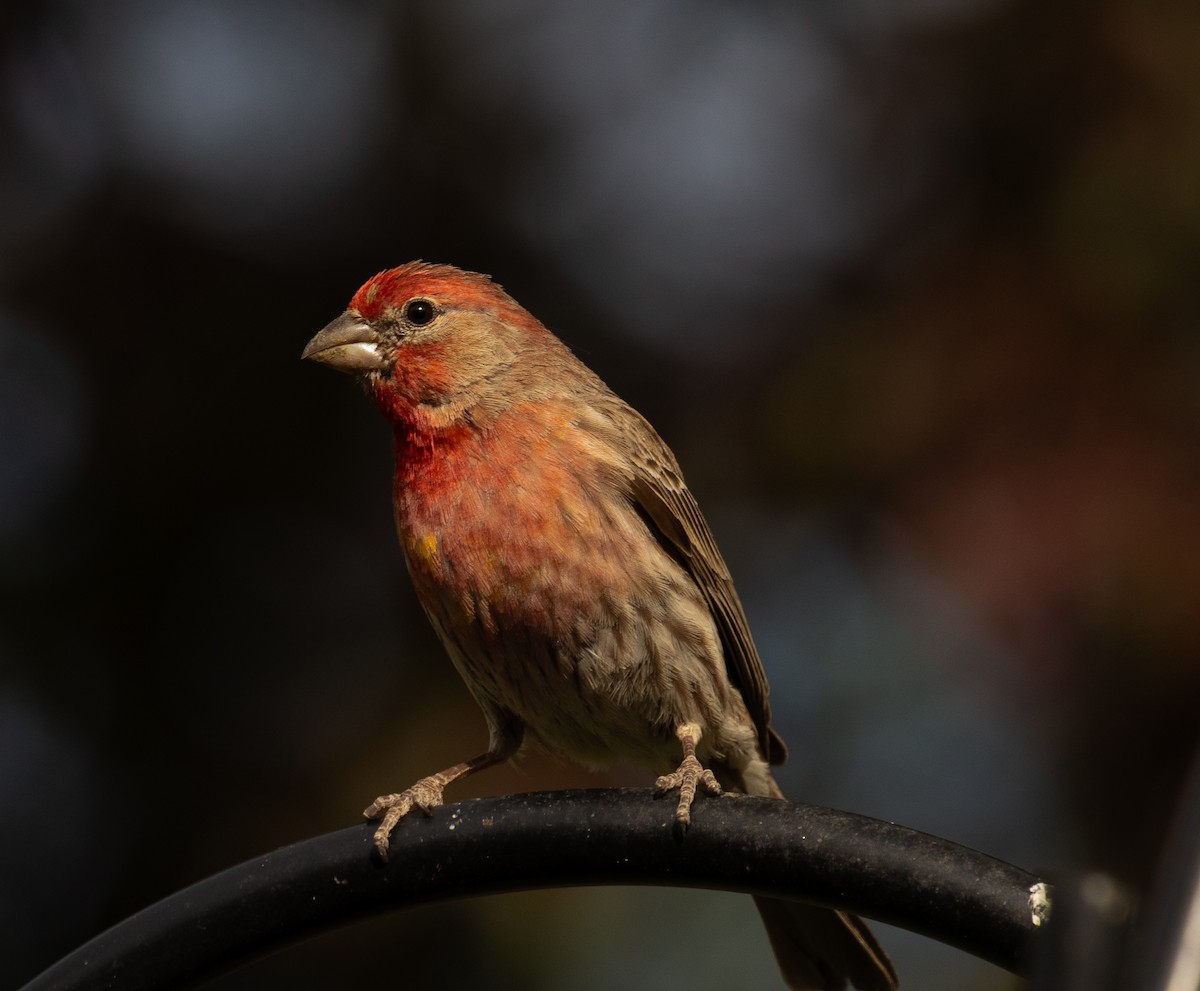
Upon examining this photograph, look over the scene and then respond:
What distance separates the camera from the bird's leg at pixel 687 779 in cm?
304

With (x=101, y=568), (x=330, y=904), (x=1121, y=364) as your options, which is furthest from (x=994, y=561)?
(x=101, y=568)

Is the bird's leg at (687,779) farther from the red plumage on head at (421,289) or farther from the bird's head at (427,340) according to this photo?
the red plumage on head at (421,289)

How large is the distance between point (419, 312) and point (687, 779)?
77.4 inches

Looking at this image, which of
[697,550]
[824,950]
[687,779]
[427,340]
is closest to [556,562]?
[697,550]

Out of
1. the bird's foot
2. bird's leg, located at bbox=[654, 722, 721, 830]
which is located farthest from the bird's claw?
Result: the bird's foot

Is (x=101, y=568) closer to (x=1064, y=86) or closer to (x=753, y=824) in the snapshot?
(x=753, y=824)

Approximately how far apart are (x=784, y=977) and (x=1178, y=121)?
2.66 meters

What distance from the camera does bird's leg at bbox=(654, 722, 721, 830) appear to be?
3.04 metres

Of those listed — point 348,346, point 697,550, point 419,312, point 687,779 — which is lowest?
point 687,779

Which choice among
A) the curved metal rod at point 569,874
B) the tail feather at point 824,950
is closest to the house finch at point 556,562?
the tail feather at point 824,950

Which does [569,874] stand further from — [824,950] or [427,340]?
[427,340]

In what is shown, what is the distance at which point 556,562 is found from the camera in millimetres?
4152

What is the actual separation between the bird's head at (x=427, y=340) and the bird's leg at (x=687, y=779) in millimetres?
1117

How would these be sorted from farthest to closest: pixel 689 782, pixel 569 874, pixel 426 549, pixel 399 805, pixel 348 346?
1. pixel 348 346
2. pixel 426 549
3. pixel 399 805
4. pixel 689 782
5. pixel 569 874
